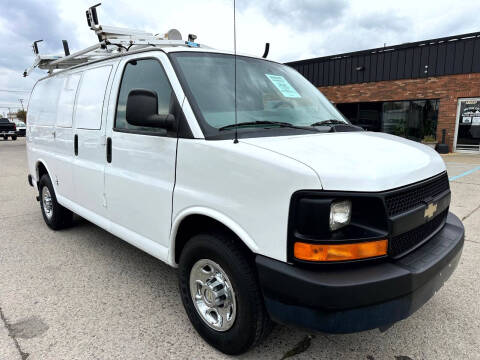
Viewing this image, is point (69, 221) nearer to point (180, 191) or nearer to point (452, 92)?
point (180, 191)

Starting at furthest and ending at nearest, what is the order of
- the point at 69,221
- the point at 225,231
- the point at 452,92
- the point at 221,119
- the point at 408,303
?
the point at 452,92
the point at 69,221
the point at 221,119
the point at 225,231
the point at 408,303

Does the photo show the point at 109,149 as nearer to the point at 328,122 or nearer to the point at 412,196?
the point at 328,122

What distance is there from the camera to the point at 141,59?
293cm

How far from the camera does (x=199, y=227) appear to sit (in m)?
2.49

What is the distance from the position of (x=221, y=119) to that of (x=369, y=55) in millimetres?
15562

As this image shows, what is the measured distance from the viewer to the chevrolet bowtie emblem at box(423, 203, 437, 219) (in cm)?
213

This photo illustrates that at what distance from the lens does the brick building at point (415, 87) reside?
45.2 ft

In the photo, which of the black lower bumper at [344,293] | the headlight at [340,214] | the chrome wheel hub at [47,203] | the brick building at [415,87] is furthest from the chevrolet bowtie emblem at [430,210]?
the brick building at [415,87]

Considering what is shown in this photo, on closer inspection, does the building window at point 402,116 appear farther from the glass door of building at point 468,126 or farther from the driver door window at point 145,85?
the driver door window at point 145,85

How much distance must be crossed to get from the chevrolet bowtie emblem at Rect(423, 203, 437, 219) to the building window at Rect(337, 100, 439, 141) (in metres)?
13.2

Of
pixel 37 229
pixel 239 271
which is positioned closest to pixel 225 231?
pixel 239 271

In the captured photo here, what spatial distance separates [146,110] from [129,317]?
1629mm

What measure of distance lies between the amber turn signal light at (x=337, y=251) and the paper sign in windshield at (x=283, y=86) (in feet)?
5.04

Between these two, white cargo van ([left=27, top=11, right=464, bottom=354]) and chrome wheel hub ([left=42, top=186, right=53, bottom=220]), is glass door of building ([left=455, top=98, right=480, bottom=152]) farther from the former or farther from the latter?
chrome wheel hub ([left=42, top=186, right=53, bottom=220])
